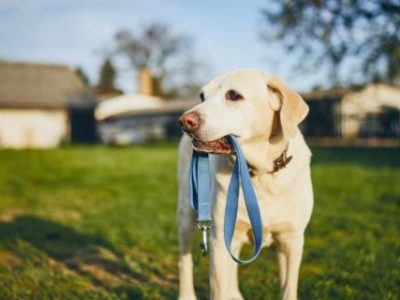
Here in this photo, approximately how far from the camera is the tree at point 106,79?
235 feet

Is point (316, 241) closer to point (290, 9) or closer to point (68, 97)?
point (290, 9)

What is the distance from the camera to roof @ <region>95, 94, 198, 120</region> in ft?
164

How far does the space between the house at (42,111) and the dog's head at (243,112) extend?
41994 millimetres

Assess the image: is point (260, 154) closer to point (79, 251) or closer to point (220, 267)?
point (220, 267)

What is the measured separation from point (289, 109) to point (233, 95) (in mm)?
388

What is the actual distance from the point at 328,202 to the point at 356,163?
9.16 meters

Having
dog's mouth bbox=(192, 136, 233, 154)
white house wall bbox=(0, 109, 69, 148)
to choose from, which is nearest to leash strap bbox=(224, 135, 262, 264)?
dog's mouth bbox=(192, 136, 233, 154)

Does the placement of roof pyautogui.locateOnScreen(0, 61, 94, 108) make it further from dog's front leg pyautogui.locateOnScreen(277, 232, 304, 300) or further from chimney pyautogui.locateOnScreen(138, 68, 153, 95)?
dog's front leg pyautogui.locateOnScreen(277, 232, 304, 300)

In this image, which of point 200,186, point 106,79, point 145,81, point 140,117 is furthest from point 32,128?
point 200,186

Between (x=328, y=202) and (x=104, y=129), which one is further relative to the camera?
(x=104, y=129)

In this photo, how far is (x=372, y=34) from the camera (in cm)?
1916

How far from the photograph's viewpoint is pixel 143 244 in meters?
6.65

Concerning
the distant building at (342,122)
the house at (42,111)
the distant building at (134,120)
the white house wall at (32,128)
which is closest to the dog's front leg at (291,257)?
the distant building at (342,122)

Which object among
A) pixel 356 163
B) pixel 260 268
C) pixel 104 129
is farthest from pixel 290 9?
pixel 104 129
